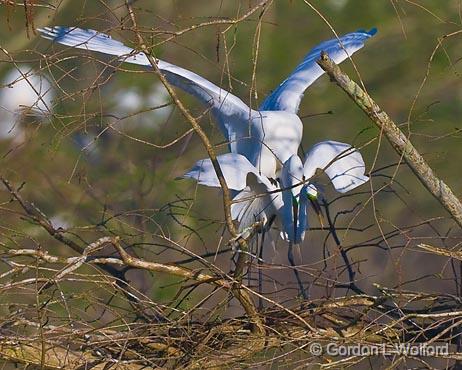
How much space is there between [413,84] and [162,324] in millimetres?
2538

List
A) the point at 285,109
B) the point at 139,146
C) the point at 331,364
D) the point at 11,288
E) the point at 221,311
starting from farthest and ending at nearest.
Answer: the point at 139,146
the point at 285,109
the point at 221,311
the point at 11,288
the point at 331,364

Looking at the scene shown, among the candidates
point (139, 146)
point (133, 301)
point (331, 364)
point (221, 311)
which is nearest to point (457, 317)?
point (331, 364)

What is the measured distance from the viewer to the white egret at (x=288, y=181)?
1.82m

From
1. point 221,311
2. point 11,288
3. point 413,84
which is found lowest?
point 413,84

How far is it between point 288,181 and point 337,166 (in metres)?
0.11

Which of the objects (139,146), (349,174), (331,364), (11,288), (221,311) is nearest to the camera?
(331,364)

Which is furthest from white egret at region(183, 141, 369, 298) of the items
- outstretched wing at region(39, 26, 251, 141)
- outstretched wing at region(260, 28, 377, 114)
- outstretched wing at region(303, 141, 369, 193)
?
outstretched wing at region(260, 28, 377, 114)

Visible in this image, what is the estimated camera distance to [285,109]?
2242 mm

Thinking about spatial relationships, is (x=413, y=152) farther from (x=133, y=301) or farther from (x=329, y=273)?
(x=133, y=301)

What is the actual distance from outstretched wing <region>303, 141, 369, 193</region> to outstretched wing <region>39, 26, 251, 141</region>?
0.75 feet

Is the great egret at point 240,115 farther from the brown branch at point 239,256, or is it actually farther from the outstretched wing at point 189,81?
the brown branch at point 239,256

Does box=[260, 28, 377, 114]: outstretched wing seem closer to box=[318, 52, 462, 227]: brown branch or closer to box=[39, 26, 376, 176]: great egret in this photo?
box=[39, 26, 376, 176]: great egret

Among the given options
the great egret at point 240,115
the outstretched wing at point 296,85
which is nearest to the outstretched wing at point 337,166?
the great egret at point 240,115

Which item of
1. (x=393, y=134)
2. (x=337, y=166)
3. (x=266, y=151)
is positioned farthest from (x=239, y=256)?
(x=266, y=151)
